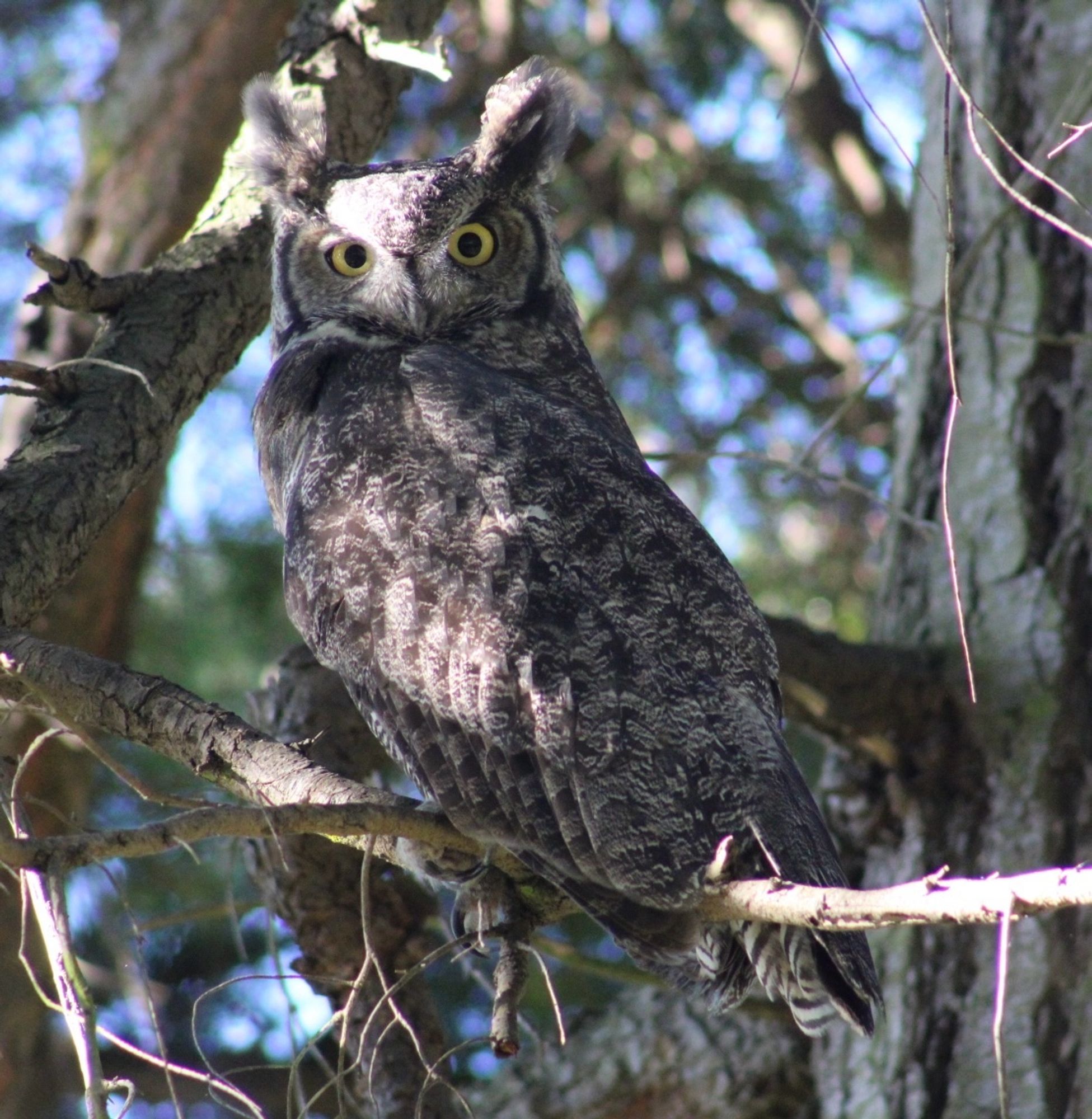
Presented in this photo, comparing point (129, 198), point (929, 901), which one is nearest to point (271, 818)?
point (929, 901)

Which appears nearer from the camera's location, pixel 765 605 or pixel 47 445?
pixel 47 445

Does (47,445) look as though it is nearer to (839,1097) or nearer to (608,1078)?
(608,1078)

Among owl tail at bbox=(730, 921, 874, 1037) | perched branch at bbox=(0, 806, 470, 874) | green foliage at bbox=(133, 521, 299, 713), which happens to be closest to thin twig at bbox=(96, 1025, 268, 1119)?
perched branch at bbox=(0, 806, 470, 874)

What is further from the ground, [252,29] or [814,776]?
[252,29]

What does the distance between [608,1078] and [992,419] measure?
2.15 metres

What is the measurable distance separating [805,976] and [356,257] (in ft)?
6.16

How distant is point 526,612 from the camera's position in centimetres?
245

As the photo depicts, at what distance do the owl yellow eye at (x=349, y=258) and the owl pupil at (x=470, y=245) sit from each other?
0.22m

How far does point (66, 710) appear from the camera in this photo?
6.73ft

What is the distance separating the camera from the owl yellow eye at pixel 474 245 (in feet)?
10.3

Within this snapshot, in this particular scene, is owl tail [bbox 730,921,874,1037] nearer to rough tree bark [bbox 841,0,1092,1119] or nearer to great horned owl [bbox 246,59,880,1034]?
great horned owl [bbox 246,59,880,1034]

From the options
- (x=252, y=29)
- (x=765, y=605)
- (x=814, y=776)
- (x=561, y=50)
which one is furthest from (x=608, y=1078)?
(x=561, y=50)

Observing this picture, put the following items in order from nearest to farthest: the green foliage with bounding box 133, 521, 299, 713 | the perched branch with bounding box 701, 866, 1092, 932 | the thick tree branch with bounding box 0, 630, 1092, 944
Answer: the perched branch with bounding box 701, 866, 1092, 932, the thick tree branch with bounding box 0, 630, 1092, 944, the green foliage with bounding box 133, 521, 299, 713

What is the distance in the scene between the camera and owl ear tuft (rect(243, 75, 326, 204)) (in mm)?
3281
